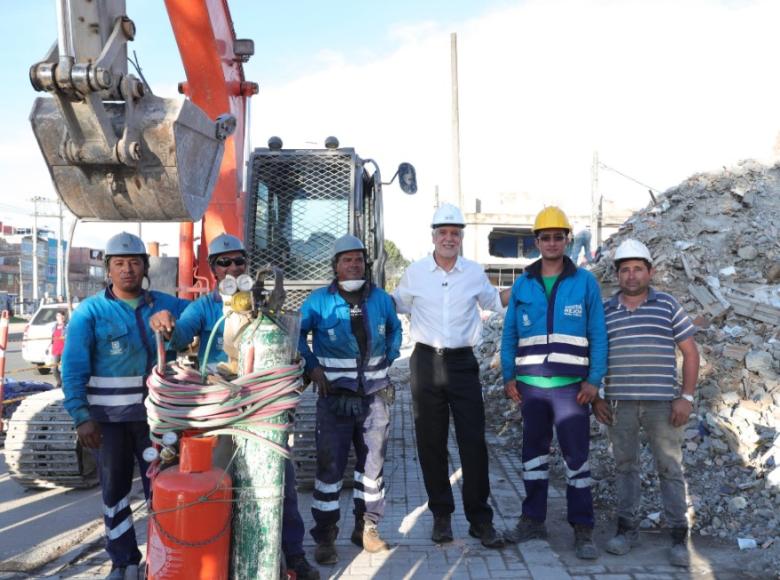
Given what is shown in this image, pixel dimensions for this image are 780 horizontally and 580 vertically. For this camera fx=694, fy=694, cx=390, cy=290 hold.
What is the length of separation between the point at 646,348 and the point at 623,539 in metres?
1.22

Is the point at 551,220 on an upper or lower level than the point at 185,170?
lower

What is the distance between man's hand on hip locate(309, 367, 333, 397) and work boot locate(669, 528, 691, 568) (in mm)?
2324

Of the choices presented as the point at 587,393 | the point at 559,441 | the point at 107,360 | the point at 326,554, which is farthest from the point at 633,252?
the point at 107,360

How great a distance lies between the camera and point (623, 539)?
173 inches

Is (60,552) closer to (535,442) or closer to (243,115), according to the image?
(535,442)

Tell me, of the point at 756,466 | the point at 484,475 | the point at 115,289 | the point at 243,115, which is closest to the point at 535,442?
the point at 484,475

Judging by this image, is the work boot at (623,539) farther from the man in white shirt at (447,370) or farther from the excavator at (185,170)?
the excavator at (185,170)

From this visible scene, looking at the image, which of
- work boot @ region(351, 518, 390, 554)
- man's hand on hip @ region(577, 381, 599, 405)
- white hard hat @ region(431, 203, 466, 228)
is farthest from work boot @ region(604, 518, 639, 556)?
white hard hat @ region(431, 203, 466, 228)

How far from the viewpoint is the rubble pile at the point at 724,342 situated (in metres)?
4.96

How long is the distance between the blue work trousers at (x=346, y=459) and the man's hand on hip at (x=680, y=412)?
1.80 meters

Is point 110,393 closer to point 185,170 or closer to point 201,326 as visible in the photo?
point 201,326

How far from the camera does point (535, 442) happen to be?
4.58 meters

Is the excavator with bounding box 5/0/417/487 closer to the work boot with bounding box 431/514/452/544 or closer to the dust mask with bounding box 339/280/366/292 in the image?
the dust mask with bounding box 339/280/366/292

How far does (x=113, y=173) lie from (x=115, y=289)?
0.85 m
